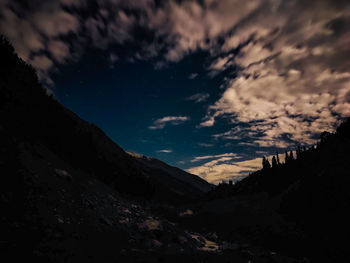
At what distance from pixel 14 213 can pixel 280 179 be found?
109 meters

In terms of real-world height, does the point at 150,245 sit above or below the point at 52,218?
below

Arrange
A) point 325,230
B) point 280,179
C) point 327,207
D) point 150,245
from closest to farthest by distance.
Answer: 1. point 150,245
2. point 325,230
3. point 327,207
4. point 280,179

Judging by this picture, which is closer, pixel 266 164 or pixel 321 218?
pixel 321 218

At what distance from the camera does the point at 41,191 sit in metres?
16.8

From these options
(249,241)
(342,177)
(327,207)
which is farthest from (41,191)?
(342,177)

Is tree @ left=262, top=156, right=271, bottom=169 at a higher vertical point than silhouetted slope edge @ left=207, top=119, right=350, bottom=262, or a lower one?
higher

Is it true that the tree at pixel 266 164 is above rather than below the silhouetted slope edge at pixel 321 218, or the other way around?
above

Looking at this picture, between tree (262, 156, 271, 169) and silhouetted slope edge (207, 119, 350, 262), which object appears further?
tree (262, 156, 271, 169)

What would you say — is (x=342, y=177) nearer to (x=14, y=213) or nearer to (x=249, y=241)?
(x=249, y=241)

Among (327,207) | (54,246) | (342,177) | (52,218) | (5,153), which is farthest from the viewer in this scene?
(342,177)

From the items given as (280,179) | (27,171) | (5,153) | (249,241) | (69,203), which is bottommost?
(249,241)

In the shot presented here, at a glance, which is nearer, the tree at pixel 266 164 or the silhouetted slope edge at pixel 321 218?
the silhouetted slope edge at pixel 321 218

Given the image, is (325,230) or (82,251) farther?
(325,230)

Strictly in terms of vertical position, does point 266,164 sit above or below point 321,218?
above
